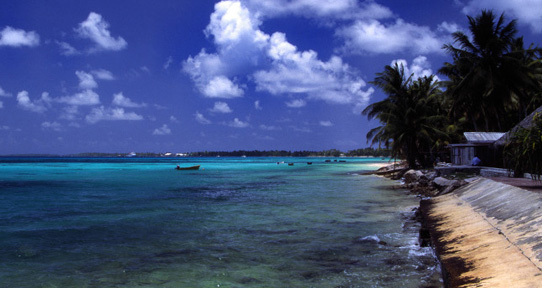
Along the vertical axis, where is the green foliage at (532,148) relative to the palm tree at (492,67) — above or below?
below

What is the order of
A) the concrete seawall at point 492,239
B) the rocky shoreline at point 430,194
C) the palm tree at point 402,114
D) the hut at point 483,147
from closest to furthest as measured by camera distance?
the concrete seawall at point 492,239
the rocky shoreline at point 430,194
the hut at point 483,147
the palm tree at point 402,114

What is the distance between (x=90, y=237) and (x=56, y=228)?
212 cm

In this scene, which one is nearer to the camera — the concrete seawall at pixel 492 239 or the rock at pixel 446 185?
the concrete seawall at pixel 492 239

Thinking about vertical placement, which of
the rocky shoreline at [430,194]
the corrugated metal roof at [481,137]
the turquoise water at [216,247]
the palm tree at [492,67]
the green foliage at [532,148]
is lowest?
the turquoise water at [216,247]

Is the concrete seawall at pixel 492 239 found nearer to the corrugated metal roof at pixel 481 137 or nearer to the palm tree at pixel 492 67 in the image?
the corrugated metal roof at pixel 481 137

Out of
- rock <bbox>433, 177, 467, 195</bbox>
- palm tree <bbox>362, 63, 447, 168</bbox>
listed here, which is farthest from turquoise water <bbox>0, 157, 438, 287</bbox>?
palm tree <bbox>362, 63, 447, 168</bbox>

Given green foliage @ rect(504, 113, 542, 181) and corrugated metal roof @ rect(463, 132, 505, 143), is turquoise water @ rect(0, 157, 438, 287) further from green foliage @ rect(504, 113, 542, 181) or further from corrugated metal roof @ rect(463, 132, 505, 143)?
corrugated metal roof @ rect(463, 132, 505, 143)

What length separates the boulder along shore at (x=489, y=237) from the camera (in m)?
4.37

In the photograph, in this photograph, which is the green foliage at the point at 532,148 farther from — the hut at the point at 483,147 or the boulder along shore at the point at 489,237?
the hut at the point at 483,147

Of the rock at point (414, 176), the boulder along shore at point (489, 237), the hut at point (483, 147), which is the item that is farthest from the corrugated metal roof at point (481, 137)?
the boulder along shore at point (489, 237)

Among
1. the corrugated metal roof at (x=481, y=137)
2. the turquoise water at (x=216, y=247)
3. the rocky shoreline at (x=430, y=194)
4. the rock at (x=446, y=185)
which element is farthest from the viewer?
the corrugated metal roof at (x=481, y=137)

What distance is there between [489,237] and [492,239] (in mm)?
158

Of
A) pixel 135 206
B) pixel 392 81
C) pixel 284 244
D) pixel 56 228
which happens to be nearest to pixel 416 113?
pixel 392 81

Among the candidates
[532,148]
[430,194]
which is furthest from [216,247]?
[430,194]
